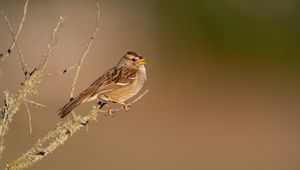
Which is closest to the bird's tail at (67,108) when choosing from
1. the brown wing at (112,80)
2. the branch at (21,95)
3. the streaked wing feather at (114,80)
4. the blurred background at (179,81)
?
the brown wing at (112,80)

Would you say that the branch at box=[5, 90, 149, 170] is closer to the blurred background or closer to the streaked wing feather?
the streaked wing feather

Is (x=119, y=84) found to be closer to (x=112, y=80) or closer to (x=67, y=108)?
(x=112, y=80)

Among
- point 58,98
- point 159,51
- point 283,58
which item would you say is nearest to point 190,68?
point 159,51

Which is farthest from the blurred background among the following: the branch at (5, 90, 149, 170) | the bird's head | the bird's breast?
the branch at (5, 90, 149, 170)

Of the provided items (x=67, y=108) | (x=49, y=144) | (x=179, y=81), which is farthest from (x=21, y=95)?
(x=179, y=81)

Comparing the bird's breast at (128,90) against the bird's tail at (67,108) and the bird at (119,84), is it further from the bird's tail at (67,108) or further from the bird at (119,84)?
the bird's tail at (67,108)

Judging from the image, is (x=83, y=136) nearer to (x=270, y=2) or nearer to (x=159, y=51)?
(x=159, y=51)
